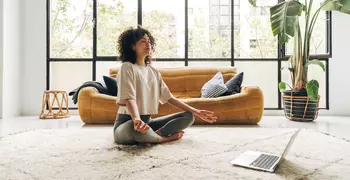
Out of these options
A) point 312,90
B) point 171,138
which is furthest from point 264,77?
point 171,138

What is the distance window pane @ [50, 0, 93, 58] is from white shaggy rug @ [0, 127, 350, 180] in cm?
234

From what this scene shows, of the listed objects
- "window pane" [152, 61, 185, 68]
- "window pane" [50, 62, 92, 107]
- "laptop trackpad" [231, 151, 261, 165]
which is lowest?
"laptop trackpad" [231, 151, 261, 165]

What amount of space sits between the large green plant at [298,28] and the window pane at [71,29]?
2.94 metres

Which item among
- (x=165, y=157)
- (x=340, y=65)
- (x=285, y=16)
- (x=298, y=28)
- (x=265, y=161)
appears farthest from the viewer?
(x=340, y=65)

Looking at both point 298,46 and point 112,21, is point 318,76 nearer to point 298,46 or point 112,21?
point 298,46

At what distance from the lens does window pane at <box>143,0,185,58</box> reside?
4.43 meters

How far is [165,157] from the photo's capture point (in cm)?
159

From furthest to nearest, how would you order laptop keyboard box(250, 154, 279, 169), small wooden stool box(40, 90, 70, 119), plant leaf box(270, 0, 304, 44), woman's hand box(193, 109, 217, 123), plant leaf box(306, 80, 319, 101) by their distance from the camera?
1. small wooden stool box(40, 90, 70, 119)
2. plant leaf box(270, 0, 304, 44)
3. plant leaf box(306, 80, 319, 101)
4. woman's hand box(193, 109, 217, 123)
5. laptop keyboard box(250, 154, 279, 169)

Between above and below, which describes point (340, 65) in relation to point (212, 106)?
above

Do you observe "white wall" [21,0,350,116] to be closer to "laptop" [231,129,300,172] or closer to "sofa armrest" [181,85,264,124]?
"sofa armrest" [181,85,264,124]

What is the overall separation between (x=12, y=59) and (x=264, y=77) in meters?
4.03

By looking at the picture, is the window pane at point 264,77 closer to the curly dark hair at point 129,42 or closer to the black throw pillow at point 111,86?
the black throw pillow at point 111,86

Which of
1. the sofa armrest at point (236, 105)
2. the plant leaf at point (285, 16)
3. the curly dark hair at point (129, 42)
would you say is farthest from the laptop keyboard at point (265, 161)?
the plant leaf at point (285, 16)

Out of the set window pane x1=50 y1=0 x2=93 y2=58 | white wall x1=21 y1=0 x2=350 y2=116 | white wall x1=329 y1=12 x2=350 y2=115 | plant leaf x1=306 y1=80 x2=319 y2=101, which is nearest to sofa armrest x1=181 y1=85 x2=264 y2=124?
plant leaf x1=306 y1=80 x2=319 y2=101
